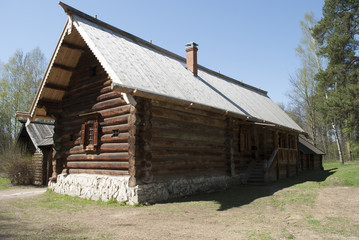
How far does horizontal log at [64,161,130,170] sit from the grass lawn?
1.30 metres

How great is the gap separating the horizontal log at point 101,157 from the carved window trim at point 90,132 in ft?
0.81

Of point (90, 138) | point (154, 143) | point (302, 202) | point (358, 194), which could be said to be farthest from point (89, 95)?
point (358, 194)

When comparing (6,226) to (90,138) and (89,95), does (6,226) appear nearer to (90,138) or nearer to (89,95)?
(90,138)

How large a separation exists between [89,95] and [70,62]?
1.89m

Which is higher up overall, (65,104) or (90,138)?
(65,104)

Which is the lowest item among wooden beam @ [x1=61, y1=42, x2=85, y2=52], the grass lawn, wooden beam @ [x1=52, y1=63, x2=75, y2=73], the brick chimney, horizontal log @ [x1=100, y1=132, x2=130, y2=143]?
the grass lawn

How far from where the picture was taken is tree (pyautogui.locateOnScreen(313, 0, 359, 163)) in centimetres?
1912

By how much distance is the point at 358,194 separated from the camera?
9688 mm

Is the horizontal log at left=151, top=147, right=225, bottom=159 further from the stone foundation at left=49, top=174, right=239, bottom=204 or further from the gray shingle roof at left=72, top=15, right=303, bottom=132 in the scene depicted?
the gray shingle roof at left=72, top=15, right=303, bottom=132

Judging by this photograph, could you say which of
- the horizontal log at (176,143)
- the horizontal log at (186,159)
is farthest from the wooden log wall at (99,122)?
the horizontal log at (186,159)

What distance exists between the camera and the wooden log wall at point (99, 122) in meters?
9.74

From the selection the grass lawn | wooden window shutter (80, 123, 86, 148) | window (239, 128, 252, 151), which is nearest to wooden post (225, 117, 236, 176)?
window (239, 128, 252, 151)

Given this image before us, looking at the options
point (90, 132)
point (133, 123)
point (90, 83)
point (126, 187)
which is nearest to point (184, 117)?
point (133, 123)

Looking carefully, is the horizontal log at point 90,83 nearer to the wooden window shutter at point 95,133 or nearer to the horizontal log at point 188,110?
the wooden window shutter at point 95,133
